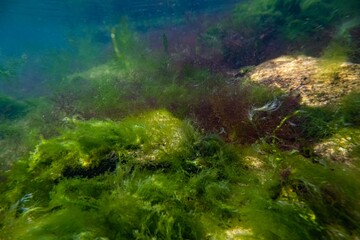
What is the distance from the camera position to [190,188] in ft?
9.22

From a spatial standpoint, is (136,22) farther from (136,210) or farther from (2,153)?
(136,210)

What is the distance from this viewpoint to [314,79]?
5.55 meters

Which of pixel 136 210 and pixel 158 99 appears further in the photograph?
pixel 158 99

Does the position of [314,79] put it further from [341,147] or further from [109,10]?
[109,10]

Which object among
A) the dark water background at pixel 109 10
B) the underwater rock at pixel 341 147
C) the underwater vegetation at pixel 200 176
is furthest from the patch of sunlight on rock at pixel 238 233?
the dark water background at pixel 109 10

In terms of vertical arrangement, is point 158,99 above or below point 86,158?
below

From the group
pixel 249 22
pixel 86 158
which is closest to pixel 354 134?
pixel 86 158

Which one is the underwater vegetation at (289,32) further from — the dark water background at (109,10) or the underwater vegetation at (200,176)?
the dark water background at (109,10)

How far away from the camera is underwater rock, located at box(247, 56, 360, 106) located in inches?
189

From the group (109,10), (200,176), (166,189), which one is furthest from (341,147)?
(109,10)

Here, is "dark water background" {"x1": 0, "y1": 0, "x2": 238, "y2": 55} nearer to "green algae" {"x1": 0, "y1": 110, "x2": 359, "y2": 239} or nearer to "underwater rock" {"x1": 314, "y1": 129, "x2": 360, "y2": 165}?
"green algae" {"x1": 0, "y1": 110, "x2": 359, "y2": 239}

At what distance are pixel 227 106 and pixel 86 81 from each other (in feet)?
36.2

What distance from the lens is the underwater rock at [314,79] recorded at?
189 inches

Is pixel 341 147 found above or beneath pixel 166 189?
beneath
